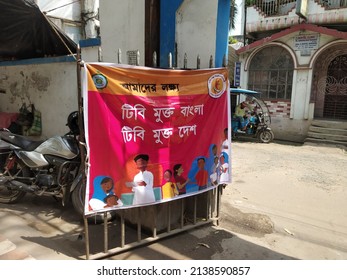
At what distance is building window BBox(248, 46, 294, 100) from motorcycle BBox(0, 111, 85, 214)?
1019cm

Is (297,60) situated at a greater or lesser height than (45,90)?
greater

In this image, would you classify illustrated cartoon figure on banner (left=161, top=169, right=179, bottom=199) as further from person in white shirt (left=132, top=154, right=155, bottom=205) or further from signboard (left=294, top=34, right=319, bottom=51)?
signboard (left=294, top=34, right=319, bottom=51)

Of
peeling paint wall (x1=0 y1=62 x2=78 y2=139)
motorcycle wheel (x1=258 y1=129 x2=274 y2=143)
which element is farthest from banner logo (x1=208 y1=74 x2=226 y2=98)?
motorcycle wheel (x1=258 y1=129 x2=274 y2=143)

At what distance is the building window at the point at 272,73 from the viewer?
482 inches

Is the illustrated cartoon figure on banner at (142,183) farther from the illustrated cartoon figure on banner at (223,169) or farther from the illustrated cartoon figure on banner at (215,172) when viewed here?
the illustrated cartoon figure on banner at (223,169)

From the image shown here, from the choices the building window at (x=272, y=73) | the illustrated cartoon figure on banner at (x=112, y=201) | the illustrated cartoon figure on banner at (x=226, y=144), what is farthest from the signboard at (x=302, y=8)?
the illustrated cartoon figure on banner at (x=112, y=201)

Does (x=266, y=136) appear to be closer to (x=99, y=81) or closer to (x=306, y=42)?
(x=306, y=42)

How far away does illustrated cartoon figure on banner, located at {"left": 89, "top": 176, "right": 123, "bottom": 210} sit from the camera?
2.78m

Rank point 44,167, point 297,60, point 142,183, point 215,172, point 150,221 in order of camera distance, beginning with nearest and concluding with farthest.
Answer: point 142,183
point 150,221
point 215,172
point 44,167
point 297,60

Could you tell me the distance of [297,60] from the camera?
1179 cm

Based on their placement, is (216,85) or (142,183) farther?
(216,85)

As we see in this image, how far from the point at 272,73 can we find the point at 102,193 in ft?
37.0

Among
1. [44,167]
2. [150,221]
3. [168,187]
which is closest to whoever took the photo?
[168,187]

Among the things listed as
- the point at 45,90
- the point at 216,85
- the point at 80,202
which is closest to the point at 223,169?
the point at 216,85
